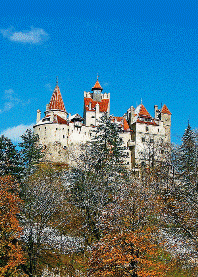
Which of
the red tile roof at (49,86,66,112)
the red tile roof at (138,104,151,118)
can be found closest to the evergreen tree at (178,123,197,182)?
the red tile roof at (138,104,151,118)

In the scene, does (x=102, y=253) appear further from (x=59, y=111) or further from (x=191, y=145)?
(x=59, y=111)

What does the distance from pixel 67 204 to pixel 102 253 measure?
17434 millimetres

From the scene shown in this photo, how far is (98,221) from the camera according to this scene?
26.9 meters

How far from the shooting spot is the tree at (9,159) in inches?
1668

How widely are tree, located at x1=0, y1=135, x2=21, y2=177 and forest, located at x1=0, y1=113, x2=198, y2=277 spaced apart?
119 mm

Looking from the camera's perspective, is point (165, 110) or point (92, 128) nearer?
point (92, 128)

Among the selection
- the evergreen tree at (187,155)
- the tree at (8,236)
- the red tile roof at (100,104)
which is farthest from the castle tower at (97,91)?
the tree at (8,236)

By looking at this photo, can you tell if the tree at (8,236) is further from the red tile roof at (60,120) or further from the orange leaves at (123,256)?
the red tile roof at (60,120)

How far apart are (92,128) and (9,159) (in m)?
34.3

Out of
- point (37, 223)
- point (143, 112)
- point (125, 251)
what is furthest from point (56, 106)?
Answer: point (125, 251)

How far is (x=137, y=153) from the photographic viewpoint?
7350 centimetres

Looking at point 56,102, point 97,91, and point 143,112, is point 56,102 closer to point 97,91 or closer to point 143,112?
point 97,91

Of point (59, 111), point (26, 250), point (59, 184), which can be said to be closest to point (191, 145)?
point (59, 184)

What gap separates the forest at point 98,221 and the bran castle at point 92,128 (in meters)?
16.2
